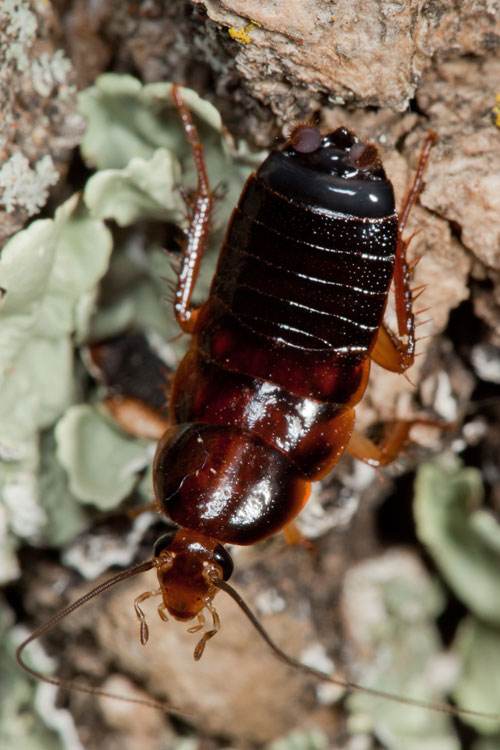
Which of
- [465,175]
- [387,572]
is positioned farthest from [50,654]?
[465,175]

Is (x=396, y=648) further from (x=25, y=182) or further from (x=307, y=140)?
(x=25, y=182)

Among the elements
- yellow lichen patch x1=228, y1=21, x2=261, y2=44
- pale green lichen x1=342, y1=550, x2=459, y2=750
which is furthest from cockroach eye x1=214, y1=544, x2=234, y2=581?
yellow lichen patch x1=228, y1=21, x2=261, y2=44

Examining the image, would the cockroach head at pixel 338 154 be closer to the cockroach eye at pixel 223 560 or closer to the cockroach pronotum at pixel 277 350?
the cockroach pronotum at pixel 277 350

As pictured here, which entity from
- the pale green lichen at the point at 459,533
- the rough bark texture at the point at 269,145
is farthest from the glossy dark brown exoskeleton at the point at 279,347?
the pale green lichen at the point at 459,533

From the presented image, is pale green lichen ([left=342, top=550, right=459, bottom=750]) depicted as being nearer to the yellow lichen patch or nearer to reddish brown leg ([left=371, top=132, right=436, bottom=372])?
reddish brown leg ([left=371, top=132, right=436, bottom=372])

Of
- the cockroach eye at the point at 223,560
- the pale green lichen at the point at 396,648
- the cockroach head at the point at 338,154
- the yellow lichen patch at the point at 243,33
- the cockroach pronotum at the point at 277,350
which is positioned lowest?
the pale green lichen at the point at 396,648

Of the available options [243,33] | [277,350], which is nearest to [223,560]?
[277,350]
